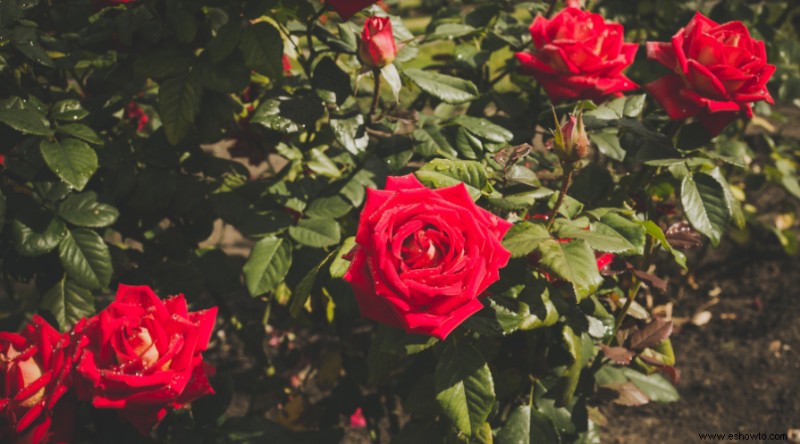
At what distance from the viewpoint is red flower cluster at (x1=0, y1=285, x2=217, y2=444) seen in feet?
3.14

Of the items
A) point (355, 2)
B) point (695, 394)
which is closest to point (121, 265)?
point (355, 2)

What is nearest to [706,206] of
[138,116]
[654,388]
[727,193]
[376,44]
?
[727,193]

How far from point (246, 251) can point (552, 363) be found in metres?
2.10

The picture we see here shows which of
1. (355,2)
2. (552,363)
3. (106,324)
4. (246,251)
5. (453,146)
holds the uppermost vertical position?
(355,2)

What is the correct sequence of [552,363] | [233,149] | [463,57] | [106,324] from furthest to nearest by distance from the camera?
[233,149] < [463,57] < [552,363] < [106,324]

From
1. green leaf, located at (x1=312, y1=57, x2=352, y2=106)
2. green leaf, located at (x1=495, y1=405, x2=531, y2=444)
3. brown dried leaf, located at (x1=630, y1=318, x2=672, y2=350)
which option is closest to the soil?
brown dried leaf, located at (x1=630, y1=318, x2=672, y2=350)

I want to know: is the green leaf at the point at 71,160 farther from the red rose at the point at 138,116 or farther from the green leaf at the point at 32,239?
the red rose at the point at 138,116

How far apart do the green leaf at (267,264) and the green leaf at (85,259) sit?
0.30 m

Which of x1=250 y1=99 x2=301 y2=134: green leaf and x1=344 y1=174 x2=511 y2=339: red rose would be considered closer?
x1=344 y1=174 x2=511 y2=339: red rose

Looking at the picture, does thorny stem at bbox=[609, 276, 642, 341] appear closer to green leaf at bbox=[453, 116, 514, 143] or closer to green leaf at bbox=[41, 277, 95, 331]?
green leaf at bbox=[453, 116, 514, 143]

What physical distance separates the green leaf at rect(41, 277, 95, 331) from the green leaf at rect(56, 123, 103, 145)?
1.15 feet

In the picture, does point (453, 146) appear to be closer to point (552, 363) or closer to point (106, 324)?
point (552, 363)

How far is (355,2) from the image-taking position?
1.04 metres

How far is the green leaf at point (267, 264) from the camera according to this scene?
3.70 ft
